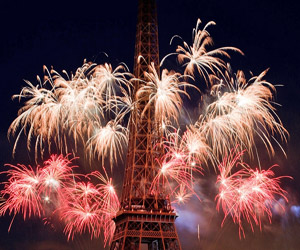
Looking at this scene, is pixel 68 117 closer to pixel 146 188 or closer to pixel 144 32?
pixel 146 188

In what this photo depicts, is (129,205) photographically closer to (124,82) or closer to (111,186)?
(111,186)

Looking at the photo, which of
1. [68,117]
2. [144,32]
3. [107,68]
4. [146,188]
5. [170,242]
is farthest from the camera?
[144,32]

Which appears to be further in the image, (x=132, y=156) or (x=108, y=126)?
(x=132, y=156)

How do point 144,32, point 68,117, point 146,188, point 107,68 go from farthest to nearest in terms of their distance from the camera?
1. point 144,32
2. point 146,188
3. point 107,68
4. point 68,117

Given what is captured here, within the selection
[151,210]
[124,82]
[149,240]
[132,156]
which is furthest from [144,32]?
[149,240]

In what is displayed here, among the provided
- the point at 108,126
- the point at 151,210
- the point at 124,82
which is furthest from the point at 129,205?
the point at 124,82

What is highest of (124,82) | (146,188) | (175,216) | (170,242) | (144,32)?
(144,32)

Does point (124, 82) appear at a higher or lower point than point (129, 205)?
higher
